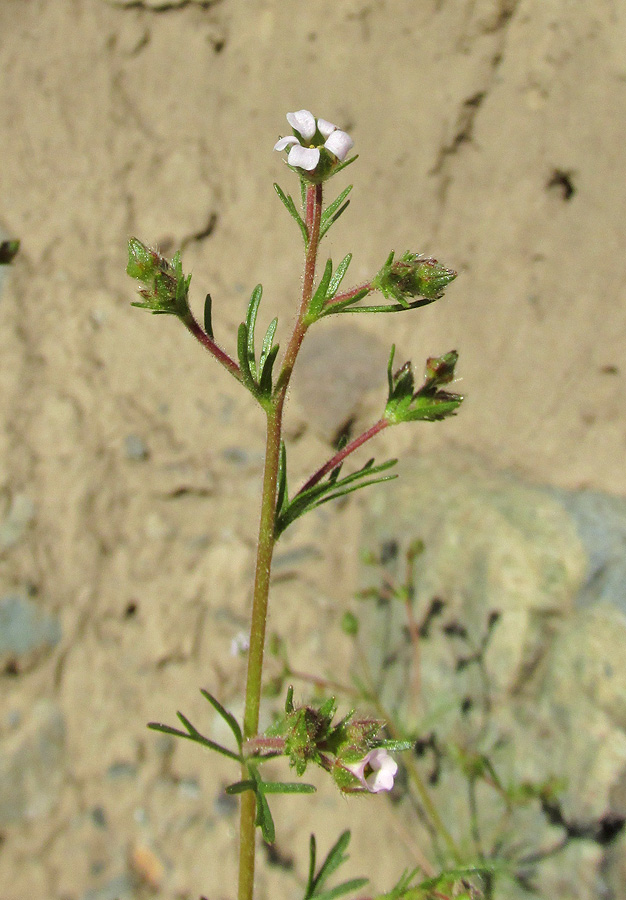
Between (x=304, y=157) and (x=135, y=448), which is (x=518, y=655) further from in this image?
(x=304, y=157)

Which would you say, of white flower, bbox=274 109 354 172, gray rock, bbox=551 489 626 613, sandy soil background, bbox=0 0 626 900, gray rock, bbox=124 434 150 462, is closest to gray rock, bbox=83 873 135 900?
sandy soil background, bbox=0 0 626 900

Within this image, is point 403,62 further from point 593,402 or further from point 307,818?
point 307,818

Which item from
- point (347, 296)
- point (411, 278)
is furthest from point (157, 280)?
point (411, 278)

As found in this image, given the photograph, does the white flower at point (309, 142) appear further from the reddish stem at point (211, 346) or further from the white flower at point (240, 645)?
the white flower at point (240, 645)

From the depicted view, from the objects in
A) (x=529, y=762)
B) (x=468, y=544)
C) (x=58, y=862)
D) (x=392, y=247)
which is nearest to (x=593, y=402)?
(x=468, y=544)

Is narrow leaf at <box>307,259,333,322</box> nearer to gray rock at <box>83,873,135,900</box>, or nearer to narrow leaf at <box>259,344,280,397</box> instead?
narrow leaf at <box>259,344,280,397</box>

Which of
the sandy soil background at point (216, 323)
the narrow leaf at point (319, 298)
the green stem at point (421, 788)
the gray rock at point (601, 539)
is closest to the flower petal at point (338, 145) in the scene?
the narrow leaf at point (319, 298)
